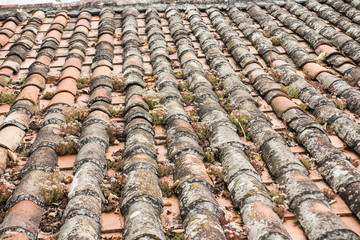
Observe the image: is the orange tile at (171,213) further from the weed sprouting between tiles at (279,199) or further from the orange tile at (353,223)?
the orange tile at (353,223)

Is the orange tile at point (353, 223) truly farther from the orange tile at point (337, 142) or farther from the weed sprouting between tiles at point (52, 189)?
the weed sprouting between tiles at point (52, 189)

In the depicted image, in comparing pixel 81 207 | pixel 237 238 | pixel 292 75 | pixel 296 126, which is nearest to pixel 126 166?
pixel 81 207

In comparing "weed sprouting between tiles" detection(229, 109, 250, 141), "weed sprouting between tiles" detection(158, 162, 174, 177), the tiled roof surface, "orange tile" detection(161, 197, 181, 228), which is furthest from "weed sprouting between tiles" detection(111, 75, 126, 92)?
"orange tile" detection(161, 197, 181, 228)

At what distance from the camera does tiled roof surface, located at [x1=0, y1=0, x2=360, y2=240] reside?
2807 mm

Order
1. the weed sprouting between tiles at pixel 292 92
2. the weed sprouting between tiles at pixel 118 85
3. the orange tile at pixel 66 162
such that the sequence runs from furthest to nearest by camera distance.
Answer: the weed sprouting between tiles at pixel 118 85 → the weed sprouting between tiles at pixel 292 92 → the orange tile at pixel 66 162

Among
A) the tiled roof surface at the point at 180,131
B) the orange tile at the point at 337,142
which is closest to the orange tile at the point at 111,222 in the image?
the tiled roof surface at the point at 180,131

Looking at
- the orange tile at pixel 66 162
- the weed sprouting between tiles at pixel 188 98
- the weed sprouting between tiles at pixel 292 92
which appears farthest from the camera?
the weed sprouting between tiles at pixel 292 92

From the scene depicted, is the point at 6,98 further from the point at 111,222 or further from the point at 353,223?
the point at 353,223

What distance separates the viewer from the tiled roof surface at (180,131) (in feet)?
9.21

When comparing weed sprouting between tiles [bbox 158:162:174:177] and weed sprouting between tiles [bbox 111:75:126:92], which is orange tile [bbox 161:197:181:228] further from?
weed sprouting between tiles [bbox 111:75:126:92]

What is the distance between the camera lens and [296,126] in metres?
3.91

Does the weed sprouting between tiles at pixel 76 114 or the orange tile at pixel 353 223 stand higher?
the weed sprouting between tiles at pixel 76 114

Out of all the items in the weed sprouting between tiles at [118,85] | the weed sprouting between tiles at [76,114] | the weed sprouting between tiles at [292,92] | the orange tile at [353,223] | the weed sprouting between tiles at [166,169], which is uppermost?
the weed sprouting between tiles at [118,85]

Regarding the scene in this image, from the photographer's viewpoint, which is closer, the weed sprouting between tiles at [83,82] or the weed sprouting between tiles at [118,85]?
the weed sprouting between tiles at [118,85]
